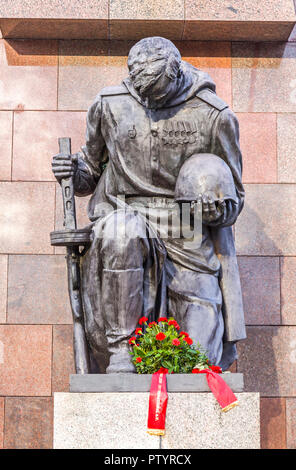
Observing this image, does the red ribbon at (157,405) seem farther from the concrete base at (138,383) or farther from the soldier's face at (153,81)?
the soldier's face at (153,81)

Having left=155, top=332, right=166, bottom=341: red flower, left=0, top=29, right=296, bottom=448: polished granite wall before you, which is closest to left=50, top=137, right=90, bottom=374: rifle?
left=155, top=332, right=166, bottom=341: red flower

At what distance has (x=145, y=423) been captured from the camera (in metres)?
5.53

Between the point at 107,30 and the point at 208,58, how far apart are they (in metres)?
1.06

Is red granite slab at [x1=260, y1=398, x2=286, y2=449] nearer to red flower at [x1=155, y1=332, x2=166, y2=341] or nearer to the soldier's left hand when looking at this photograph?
the soldier's left hand

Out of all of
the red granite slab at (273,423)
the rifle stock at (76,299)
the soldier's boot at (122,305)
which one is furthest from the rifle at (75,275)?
the red granite slab at (273,423)

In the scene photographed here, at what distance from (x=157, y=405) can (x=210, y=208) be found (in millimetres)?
1664

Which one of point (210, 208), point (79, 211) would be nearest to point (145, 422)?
point (210, 208)

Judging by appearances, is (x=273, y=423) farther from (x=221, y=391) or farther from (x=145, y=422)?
(x=145, y=422)

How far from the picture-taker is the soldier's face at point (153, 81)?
6664mm

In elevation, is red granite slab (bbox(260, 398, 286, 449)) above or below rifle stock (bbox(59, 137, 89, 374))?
below

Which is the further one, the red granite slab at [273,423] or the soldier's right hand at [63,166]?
Result: the red granite slab at [273,423]

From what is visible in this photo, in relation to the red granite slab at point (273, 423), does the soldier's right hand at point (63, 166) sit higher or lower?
higher

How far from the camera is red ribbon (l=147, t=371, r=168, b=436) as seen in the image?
18.0 feet

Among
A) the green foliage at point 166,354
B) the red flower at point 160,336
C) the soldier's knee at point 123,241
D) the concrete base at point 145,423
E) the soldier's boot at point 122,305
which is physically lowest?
the concrete base at point 145,423
